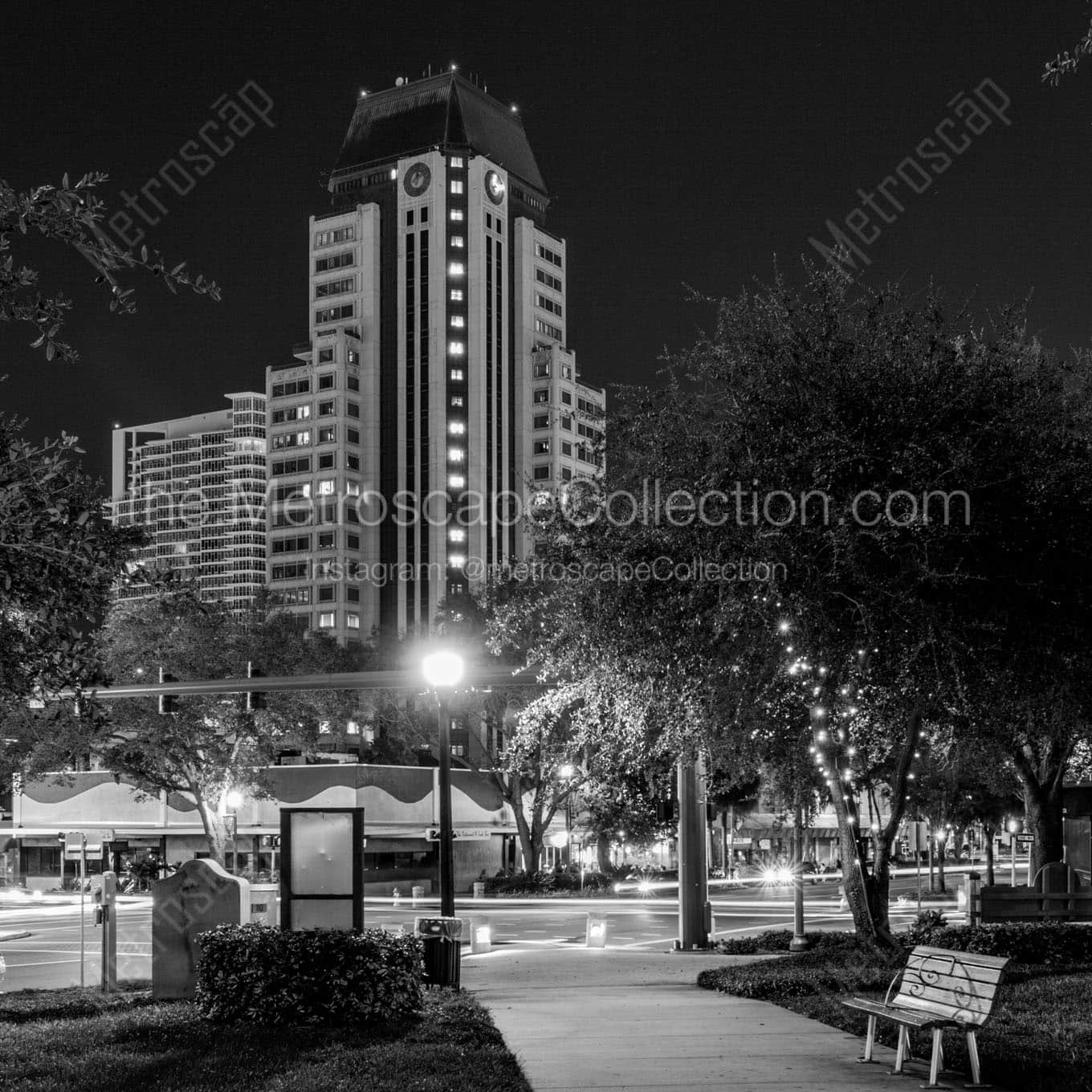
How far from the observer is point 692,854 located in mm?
26109

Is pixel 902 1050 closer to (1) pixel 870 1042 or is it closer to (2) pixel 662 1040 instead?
(1) pixel 870 1042

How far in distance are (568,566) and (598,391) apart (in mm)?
154285

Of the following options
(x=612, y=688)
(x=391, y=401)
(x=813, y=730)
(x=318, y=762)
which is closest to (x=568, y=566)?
(x=612, y=688)

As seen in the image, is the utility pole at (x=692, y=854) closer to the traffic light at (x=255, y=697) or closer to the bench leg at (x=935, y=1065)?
the traffic light at (x=255, y=697)

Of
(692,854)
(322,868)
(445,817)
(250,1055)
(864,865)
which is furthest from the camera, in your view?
(692,854)

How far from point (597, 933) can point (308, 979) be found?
15462 mm

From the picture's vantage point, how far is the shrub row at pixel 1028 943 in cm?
1942

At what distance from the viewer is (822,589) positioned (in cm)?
1666

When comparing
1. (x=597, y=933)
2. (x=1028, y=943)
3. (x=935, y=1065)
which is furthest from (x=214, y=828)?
(x=935, y=1065)

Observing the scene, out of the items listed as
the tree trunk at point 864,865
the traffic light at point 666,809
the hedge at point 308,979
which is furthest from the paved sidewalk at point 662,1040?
the traffic light at point 666,809

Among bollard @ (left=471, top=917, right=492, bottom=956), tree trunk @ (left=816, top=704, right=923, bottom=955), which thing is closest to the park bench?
tree trunk @ (left=816, top=704, right=923, bottom=955)

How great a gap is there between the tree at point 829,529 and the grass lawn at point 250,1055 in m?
5.30

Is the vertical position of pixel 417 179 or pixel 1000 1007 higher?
pixel 417 179

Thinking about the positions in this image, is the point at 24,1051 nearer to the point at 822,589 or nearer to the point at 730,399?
the point at 822,589
